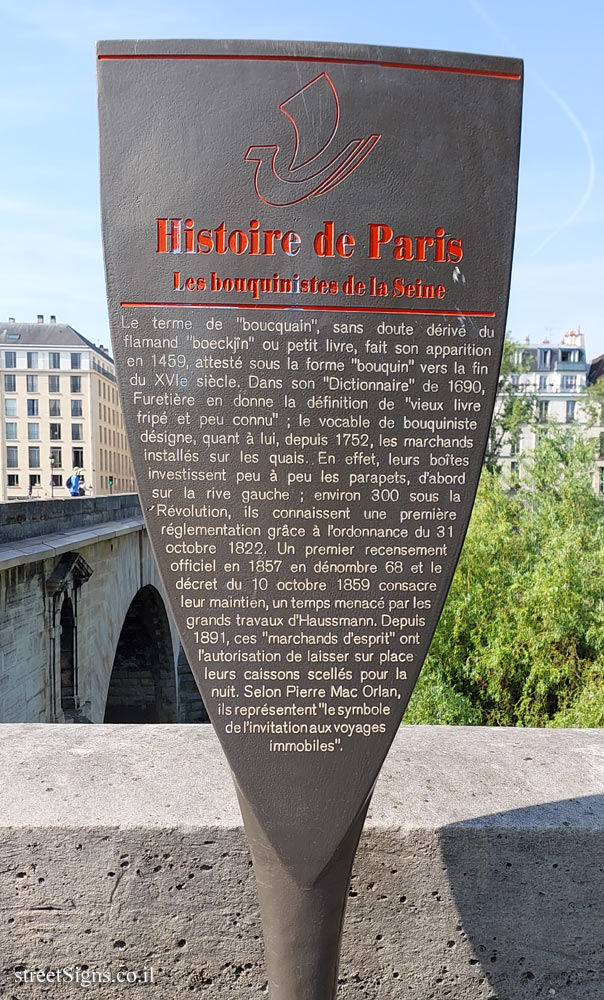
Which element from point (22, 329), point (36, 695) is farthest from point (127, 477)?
point (36, 695)

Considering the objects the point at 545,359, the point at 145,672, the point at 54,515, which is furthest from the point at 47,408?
the point at 54,515

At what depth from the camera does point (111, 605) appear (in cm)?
1995

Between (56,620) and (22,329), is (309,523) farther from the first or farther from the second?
(22,329)

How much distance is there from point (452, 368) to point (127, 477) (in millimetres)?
91481

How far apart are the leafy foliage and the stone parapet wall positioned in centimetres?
749

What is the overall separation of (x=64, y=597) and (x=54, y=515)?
164cm

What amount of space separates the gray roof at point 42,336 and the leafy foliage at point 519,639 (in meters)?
74.0

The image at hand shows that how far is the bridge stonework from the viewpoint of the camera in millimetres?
12609

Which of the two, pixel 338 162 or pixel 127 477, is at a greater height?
pixel 338 162

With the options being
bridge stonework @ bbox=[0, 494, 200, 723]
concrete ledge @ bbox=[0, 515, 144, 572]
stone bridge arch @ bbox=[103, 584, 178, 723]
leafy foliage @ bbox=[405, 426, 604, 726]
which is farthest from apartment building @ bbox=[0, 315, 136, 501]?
leafy foliage @ bbox=[405, 426, 604, 726]

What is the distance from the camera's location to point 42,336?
78.1 meters

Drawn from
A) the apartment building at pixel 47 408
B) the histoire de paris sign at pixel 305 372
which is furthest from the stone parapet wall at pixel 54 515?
the apartment building at pixel 47 408

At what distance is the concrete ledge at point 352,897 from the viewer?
219cm

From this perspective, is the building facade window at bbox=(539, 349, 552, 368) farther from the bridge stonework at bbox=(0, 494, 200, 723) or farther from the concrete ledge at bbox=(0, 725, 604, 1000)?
the concrete ledge at bbox=(0, 725, 604, 1000)
